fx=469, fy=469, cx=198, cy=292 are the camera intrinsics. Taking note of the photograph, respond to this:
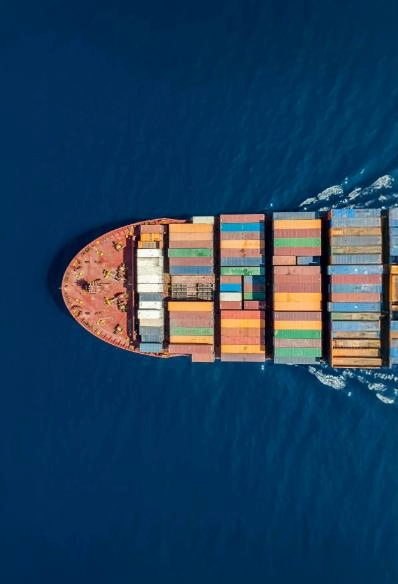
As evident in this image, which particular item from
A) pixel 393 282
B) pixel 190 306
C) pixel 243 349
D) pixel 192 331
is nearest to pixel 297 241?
pixel 393 282

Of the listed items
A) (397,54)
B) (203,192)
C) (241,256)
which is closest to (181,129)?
(203,192)

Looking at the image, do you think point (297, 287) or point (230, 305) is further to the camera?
point (230, 305)

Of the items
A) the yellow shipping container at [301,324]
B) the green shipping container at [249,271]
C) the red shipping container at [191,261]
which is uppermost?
the red shipping container at [191,261]

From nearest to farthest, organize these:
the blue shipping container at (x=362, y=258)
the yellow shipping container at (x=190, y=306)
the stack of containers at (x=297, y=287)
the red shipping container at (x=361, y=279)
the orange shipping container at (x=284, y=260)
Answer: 1. the blue shipping container at (x=362, y=258)
2. the red shipping container at (x=361, y=279)
3. the stack of containers at (x=297, y=287)
4. the orange shipping container at (x=284, y=260)
5. the yellow shipping container at (x=190, y=306)

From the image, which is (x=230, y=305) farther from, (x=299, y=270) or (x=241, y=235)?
(x=299, y=270)

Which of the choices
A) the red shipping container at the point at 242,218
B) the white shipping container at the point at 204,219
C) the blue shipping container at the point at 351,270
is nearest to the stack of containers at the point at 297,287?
the blue shipping container at the point at 351,270

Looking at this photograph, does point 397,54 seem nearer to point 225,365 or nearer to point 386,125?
point 386,125

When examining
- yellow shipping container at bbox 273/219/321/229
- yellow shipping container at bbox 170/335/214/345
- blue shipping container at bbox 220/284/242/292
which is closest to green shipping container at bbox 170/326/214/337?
yellow shipping container at bbox 170/335/214/345

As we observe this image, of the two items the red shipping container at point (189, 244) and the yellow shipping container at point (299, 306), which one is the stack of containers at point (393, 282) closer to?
the yellow shipping container at point (299, 306)
